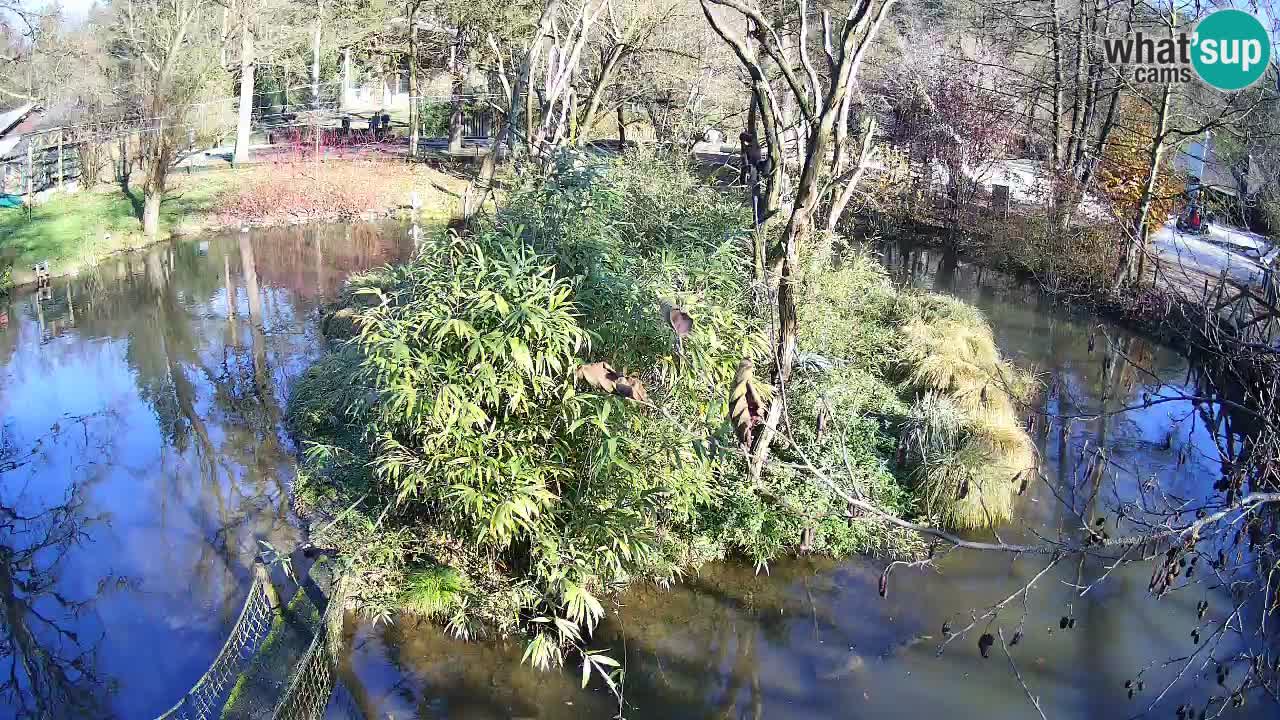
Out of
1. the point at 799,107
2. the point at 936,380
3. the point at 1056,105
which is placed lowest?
the point at 936,380

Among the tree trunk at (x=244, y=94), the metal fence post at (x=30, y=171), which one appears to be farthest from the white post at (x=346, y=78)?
the metal fence post at (x=30, y=171)

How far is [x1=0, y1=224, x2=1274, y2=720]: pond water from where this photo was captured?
5941 mm

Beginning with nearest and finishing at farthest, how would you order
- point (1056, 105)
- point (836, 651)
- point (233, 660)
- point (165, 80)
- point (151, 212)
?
point (233, 660) → point (836, 651) → point (165, 80) → point (151, 212) → point (1056, 105)

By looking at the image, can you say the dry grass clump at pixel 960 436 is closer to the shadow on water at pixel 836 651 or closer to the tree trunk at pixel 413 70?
the shadow on water at pixel 836 651

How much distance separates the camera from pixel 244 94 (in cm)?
2236

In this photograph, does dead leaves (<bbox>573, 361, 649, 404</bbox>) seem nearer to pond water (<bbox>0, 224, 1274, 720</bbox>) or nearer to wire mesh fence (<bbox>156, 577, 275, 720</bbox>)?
pond water (<bbox>0, 224, 1274, 720</bbox>)

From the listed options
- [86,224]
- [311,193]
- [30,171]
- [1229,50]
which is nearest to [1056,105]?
[1229,50]

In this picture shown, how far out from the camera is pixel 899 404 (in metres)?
8.73

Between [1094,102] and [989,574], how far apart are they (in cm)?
1184

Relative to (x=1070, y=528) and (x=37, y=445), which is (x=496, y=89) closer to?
(x=37, y=445)

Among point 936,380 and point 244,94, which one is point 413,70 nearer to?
point 244,94

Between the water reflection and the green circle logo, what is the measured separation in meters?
7.80

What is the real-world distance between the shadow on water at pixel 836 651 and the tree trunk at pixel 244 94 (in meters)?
18.8

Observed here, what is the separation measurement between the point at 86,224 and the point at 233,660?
45.5 feet
